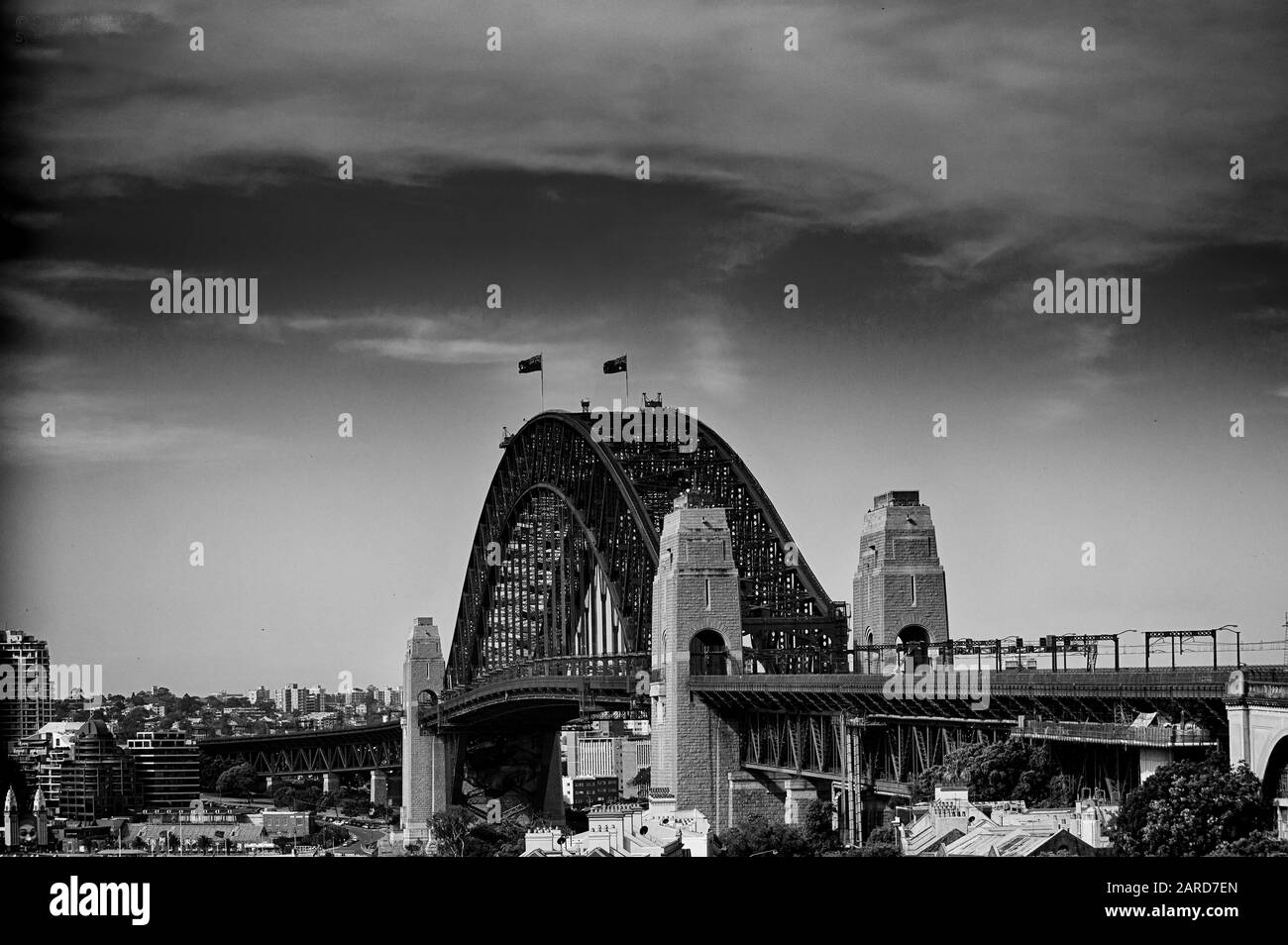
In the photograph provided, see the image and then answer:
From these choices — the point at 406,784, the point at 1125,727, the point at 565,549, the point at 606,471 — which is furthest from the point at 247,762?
the point at 1125,727

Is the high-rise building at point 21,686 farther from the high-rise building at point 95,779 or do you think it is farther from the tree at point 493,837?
the tree at point 493,837

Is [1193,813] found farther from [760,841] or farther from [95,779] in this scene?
[95,779]

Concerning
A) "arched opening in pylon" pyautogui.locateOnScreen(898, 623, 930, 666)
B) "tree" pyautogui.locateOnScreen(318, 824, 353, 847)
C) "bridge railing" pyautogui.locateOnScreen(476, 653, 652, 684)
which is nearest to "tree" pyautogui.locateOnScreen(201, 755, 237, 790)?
"tree" pyautogui.locateOnScreen(318, 824, 353, 847)

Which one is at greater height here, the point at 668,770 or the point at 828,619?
the point at 828,619

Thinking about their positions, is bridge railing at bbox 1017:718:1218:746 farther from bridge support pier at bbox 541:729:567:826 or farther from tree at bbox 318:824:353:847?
bridge support pier at bbox 541:729:567:826

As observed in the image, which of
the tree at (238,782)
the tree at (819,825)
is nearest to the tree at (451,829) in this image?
the tree at (819,825)
